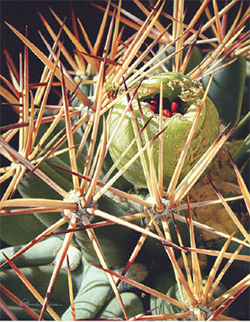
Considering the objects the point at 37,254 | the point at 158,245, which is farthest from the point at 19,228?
the point at 158,245

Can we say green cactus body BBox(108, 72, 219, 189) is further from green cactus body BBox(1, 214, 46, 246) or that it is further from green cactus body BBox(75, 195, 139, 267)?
green cactus body BBox(1, 214, 46, 246)

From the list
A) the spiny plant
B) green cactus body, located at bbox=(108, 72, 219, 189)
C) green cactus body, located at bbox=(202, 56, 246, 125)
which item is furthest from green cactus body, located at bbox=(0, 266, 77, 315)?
green cactus body, located at bbox=(202, 56, 246, 125)

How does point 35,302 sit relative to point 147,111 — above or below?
below

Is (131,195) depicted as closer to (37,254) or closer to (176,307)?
(176,307)

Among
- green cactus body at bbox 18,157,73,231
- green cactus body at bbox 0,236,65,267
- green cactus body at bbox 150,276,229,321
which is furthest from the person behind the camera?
green cactus body at bbox 0,236,65,267

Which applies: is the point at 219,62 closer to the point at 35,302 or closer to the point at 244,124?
the point at 244,124

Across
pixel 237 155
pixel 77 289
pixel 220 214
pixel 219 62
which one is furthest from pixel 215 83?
pixel 77 289
